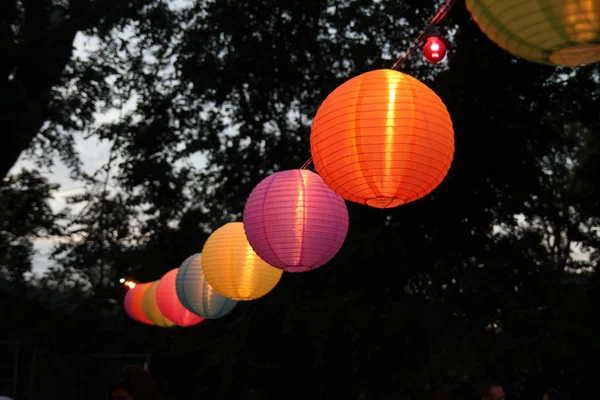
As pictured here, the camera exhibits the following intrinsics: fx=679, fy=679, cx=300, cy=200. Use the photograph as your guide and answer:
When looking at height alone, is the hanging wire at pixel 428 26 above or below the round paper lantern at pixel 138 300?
above

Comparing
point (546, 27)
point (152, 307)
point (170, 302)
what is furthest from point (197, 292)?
point (546, 27)

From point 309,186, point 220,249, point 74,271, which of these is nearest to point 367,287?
point 220,249

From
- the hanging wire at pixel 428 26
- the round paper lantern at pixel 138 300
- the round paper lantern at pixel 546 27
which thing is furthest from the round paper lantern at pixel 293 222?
the round paper lantern at pixel 138 300

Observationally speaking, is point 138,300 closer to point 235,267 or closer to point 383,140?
point 235,267

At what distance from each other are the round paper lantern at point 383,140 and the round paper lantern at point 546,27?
887mm

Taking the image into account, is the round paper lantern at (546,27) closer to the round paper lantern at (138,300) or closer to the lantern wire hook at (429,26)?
the lantern wire hook at (429,26)

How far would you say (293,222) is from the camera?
11.8 feet

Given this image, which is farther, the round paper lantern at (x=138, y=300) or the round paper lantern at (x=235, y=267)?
the round paper lantern at (x=138, y=300)

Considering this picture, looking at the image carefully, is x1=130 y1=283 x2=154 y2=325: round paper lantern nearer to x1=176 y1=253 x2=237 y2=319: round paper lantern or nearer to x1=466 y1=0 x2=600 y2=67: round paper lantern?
x1=176 y1=253 x2=237 y2=319: round paper lantern

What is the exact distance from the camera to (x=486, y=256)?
25.0ft

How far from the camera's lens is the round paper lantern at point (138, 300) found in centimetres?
757

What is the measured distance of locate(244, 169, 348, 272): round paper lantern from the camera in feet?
11.7

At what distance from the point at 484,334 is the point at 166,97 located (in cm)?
569

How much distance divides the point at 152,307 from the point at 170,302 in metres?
0.77
